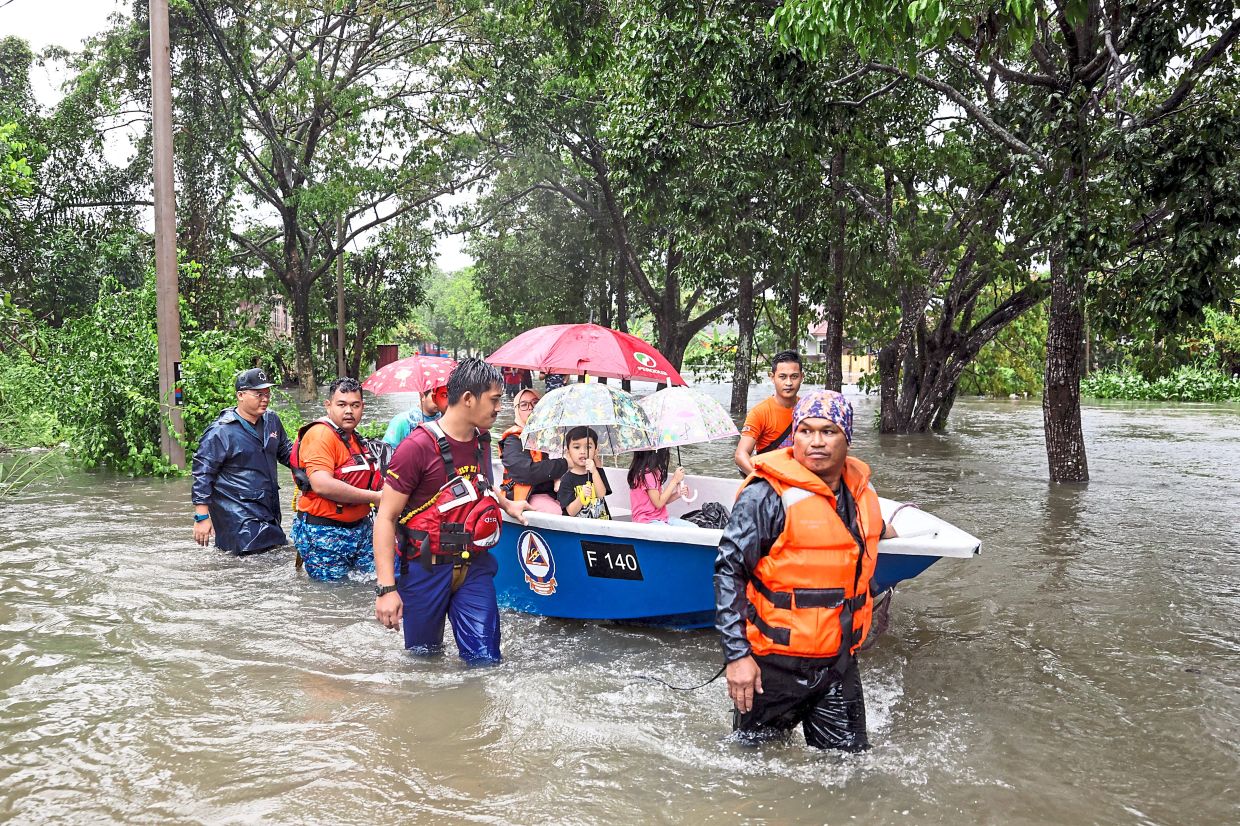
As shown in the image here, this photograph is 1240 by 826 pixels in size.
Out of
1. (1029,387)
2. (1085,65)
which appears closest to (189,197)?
(1085,65)

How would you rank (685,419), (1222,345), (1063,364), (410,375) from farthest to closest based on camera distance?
(1222,345)
(1063,364)
(410,375)
(685,419)

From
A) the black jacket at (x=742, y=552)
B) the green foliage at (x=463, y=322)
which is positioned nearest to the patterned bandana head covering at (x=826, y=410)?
the black jacket at (x=742, y=552)

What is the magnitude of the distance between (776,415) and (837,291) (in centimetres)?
733

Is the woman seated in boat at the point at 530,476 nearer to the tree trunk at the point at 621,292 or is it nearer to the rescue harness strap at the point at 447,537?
the rescue harness strap at the point at 447,537

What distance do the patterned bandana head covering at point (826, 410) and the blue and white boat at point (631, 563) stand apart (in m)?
1.68

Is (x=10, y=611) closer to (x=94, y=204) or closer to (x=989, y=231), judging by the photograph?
(x=989, y=231)

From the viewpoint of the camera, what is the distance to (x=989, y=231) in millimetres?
17219

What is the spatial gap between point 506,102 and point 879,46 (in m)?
17.0

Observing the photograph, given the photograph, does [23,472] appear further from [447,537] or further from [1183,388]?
[1183,388]

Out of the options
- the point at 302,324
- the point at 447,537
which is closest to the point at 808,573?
the point at 447,537

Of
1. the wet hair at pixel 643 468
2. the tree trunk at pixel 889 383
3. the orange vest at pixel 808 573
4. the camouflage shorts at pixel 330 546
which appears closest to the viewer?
the orange vest at pixel 808 573

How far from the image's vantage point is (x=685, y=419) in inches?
297

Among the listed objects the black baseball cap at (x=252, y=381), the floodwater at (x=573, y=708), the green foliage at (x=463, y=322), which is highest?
the green foliage at (x=463, y=322)

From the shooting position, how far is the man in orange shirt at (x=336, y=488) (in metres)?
7.00
